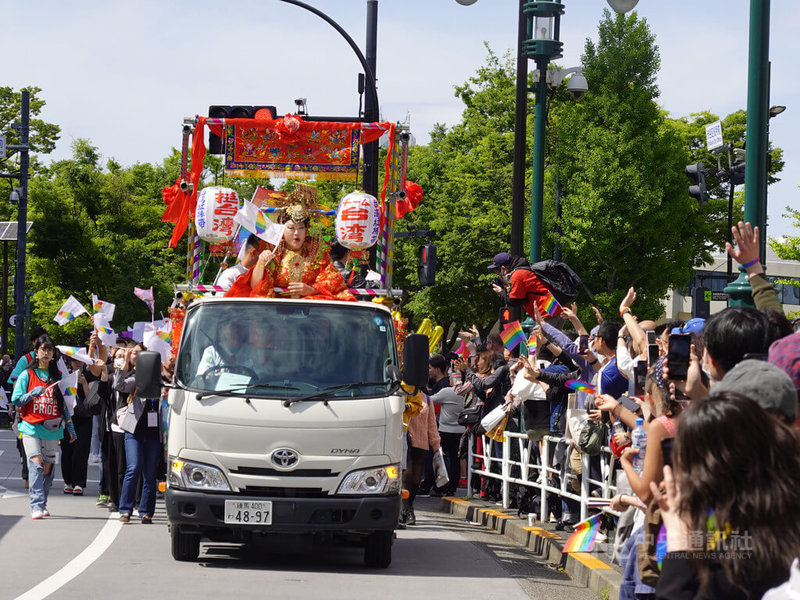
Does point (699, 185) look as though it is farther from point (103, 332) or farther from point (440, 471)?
point (103, 332)

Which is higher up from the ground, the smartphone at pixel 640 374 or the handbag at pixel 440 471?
the smartphone at pixel 640 374

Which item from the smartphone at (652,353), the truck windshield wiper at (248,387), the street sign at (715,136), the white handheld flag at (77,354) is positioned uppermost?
the street sign at (715,136)

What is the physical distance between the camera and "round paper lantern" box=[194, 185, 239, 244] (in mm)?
12516

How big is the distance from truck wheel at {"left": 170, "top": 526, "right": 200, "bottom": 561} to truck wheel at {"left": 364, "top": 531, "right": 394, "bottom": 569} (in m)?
1.41

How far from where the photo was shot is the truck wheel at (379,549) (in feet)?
33.8

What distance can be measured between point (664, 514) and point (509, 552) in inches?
318

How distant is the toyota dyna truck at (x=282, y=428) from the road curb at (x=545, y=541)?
1555mm

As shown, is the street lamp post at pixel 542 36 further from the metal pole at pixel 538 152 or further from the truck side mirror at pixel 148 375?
the truck side mirror at pixel 148 375

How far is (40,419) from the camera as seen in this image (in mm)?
13602

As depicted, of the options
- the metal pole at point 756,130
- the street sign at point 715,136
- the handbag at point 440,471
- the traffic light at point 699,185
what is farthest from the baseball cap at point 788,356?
the traffic light at point 699,185

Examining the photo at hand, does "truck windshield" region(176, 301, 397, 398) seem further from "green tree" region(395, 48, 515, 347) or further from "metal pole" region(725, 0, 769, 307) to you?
"green tree" region(395, 48, 515, 347)

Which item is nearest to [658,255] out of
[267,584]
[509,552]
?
[509,552]

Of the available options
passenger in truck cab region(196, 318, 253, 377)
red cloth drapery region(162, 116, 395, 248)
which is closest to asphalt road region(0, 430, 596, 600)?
passenger in truck cab region(196, 318, 253, 377)

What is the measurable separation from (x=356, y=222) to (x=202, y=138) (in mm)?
1751
